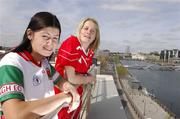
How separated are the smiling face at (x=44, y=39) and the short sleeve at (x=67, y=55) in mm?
919

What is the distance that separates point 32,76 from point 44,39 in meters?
0.17

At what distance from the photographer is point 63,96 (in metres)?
1.33

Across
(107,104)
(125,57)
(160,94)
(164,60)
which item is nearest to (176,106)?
(160,94)

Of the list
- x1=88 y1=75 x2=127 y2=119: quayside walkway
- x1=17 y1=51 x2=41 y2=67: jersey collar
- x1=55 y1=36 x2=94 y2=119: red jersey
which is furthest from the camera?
x1=88 y1=75 x2=127 y2=119: quayside walkway

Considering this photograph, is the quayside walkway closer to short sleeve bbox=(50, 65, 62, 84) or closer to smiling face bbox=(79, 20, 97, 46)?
smiling face bbox=(79, 20, 97, 46)

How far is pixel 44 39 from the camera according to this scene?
1.33 m

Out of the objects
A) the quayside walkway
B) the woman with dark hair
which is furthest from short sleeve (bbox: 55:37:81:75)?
the quayside walkway

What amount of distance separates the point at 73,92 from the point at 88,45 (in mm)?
1081

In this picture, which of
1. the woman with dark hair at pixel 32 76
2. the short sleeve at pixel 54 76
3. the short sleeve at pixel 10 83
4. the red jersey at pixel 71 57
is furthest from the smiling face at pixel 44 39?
the red jersey at pixel 71 57

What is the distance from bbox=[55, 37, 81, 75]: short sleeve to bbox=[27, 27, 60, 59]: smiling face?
92 cm

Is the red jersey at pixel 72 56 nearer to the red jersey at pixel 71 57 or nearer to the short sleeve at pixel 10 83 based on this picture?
the red jersey at pixel 71 57

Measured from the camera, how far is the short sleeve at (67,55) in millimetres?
2301

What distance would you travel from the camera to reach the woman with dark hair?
106cm

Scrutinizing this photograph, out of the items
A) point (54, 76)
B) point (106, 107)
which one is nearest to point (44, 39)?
point (54, 76)
